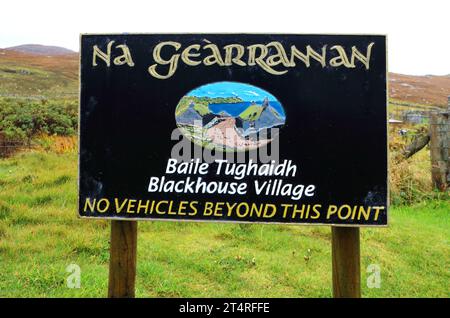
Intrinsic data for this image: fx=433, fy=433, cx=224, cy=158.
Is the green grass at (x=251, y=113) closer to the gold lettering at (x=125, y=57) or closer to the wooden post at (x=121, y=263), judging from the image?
the gold lettering at (x=125, y=57)

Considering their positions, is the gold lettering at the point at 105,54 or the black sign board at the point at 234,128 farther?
the gold lettering at the point at 105,54

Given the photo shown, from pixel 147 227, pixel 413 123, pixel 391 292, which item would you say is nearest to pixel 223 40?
pixel 391 292

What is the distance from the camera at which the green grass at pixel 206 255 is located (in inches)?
191

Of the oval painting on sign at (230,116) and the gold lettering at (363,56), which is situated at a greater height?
the gold lettering at (363,56)

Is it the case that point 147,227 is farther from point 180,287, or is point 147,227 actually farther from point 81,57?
point 81,57

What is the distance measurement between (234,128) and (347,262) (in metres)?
1.53

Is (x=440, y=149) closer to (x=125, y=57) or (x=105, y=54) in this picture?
(x=125, y=57)

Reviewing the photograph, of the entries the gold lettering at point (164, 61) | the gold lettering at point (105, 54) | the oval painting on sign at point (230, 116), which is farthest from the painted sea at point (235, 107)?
the gold lettering at point (105, 54)

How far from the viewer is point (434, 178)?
941 cm

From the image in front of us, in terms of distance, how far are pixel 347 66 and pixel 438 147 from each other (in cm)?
697

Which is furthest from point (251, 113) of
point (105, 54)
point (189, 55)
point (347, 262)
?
point (347, 262)

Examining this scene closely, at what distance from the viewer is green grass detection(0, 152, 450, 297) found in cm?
484

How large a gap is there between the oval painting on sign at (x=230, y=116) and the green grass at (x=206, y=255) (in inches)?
75.2

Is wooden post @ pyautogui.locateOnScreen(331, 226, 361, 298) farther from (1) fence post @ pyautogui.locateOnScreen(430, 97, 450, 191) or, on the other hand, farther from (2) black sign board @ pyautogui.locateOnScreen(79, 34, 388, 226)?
(1) fence post @ pyautogui.locateOnScreen(430, 97, 450, 191)
